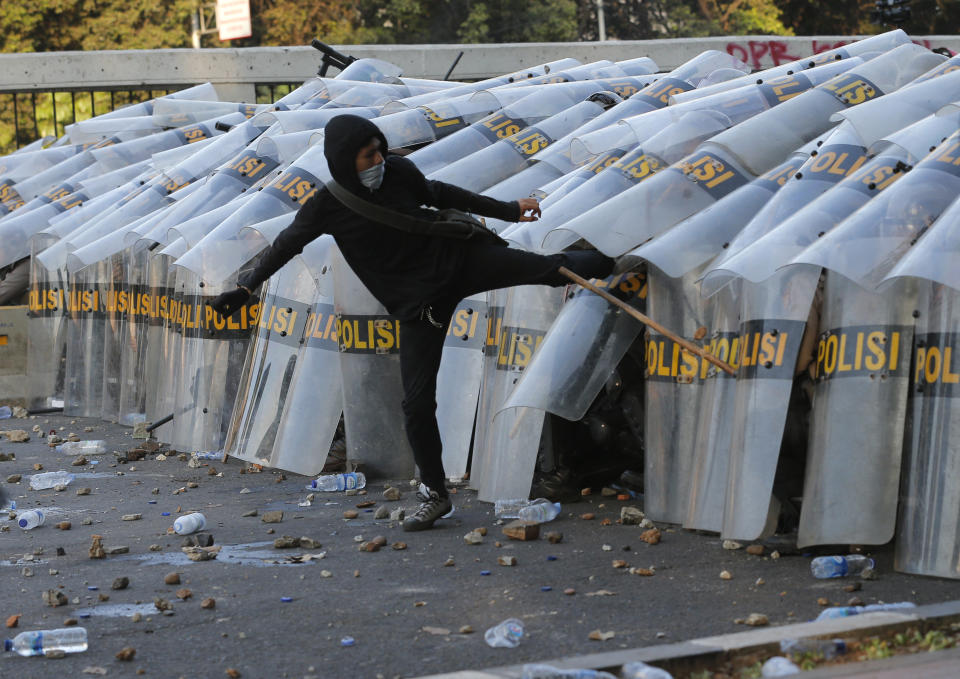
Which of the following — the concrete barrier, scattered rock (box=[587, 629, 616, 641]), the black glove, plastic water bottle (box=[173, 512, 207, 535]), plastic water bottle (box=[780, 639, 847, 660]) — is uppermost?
the concrete barrier

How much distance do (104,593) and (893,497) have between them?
287 centimetres

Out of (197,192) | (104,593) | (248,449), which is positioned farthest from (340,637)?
(197,192)

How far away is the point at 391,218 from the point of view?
5.53 meters

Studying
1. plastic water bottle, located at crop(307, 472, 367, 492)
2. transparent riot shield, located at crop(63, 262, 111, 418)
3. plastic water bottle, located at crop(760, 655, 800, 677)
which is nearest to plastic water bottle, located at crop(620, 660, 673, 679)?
plastic water bottle, located at crop(760, 655, 800, 677)

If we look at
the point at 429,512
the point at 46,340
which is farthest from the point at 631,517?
the point at 46,340

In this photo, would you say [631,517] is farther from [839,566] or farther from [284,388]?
[284,388]

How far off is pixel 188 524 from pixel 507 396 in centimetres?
156

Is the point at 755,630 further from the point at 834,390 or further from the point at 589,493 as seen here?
the point at 589,493

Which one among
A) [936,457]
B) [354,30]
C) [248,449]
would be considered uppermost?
[354,30]

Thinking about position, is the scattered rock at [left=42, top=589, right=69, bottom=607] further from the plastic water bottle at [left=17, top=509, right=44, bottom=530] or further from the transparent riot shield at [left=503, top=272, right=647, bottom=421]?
the transparent riot shield at [left=503, top=272, right=647, bottom=421]

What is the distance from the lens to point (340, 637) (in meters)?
4.12

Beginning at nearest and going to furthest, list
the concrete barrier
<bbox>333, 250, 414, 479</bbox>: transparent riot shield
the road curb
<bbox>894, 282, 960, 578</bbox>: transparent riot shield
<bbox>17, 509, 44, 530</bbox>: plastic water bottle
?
the road curb < <bbox>894, 282, 960, 578</bbox>: transparent riot shield < <bbox>17, 509, 44, 530</bbox>: plastic water bottle < <bbox>333, 250, 414, 479</bbox>: transparent riot shield < the concrete barrier

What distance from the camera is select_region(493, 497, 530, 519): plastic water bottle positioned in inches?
230

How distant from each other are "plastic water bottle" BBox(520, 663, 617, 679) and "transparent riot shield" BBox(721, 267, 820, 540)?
1.65 meters
